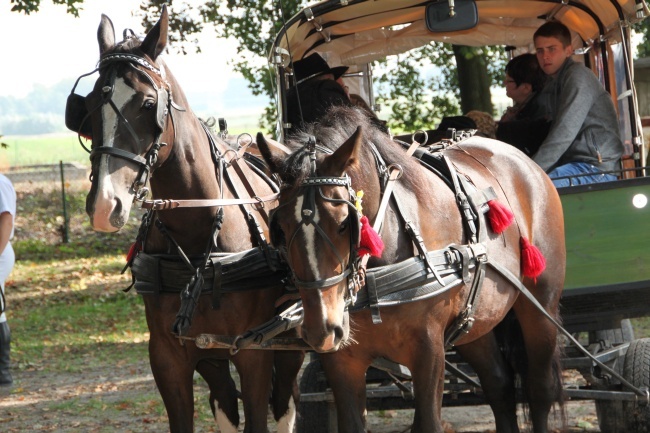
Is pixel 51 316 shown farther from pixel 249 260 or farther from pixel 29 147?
pixel 29 147

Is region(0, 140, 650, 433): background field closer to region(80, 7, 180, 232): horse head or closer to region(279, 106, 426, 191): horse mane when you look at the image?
region(279, 106, 426, 191): horse mane

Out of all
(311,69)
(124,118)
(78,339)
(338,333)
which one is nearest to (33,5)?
(78,339)

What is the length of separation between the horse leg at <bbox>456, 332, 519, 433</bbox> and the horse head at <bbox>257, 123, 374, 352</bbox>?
5.97 ft

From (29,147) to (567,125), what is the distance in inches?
1464

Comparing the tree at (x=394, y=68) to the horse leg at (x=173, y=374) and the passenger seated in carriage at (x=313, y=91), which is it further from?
the horse leg at (x=173, y=374)

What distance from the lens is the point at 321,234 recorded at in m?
3.58

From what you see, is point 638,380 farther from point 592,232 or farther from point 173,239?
point 173,239

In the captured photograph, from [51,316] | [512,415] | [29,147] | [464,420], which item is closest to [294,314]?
[512,415]

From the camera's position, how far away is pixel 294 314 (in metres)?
4.09

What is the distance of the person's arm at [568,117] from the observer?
568 centimetres

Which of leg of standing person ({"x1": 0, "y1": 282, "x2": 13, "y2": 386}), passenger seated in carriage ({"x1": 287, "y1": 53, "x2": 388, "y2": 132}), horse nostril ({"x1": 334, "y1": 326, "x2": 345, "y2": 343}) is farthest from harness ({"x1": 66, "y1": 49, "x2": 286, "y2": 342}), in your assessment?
leg of standing person ({"x1": 0, "y1": 282, "x2": 13, "y2": 386})

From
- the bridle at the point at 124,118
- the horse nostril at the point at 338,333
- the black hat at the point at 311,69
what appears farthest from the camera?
the black hat at the point at 311,69

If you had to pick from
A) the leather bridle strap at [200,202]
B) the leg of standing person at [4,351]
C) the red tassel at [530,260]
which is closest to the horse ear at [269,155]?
the leather bridle strap at [200,202]

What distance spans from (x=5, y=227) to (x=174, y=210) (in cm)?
410
